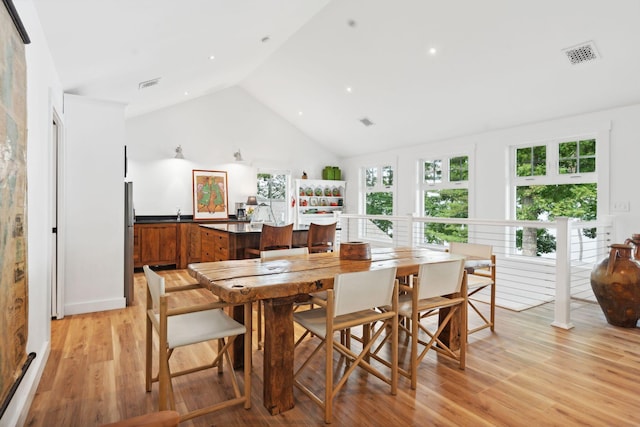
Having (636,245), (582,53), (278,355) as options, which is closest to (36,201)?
(278,355)

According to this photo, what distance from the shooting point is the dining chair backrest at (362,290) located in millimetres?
1953

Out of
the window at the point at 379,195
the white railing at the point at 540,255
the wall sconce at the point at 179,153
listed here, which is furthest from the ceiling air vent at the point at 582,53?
the wall sconce at the point at 179,153

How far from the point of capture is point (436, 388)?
7.46 feet

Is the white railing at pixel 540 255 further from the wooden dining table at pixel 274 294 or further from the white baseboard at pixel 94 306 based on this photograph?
the white baseboard at pixel 94 306

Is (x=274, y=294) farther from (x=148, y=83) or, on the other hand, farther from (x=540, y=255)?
(x=540, y=255)

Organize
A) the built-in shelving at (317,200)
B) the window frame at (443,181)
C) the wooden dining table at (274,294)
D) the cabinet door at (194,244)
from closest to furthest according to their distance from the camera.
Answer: the wooden dining table at (274,294) < the window frame at (443,181) < the cabinet door at (194,244) < the built-in shelving at (317,200)

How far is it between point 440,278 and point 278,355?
113 cm

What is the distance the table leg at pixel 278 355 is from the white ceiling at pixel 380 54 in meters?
2.03

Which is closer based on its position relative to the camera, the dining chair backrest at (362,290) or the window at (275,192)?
the dining chair backrest at (362,290)

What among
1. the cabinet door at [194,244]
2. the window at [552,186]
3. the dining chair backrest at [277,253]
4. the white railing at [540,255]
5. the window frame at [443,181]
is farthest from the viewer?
the cabinet door at [194,244]

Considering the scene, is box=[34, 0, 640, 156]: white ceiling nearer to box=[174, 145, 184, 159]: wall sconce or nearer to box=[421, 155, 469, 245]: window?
box=[421, 155, 469, 245]: window

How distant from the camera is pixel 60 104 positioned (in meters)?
3.38

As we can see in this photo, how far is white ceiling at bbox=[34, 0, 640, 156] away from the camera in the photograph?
2867mm

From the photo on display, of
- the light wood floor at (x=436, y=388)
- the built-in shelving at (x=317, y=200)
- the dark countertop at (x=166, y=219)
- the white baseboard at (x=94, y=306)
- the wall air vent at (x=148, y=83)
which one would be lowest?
the light wood floor at (x=436, y=388)
